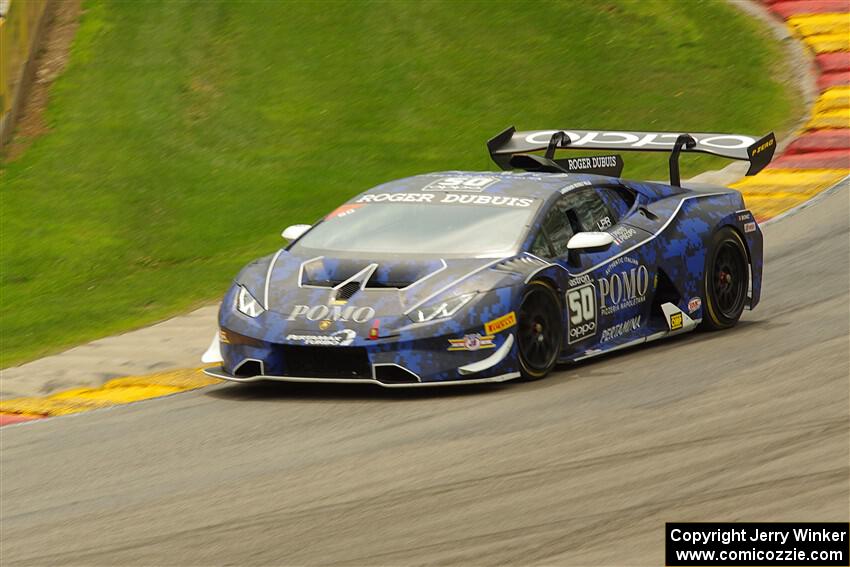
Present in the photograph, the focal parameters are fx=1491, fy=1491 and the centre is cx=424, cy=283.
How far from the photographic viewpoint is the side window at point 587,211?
9617mm

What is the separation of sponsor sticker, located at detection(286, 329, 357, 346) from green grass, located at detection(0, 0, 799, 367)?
178 inches

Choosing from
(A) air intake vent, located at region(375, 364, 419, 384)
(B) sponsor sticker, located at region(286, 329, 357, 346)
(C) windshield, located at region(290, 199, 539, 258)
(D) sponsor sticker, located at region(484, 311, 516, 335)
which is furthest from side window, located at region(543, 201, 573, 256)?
(B) sponsor sticker, located at region(286, 329, 357, 346)

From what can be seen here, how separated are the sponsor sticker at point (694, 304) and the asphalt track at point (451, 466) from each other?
16.5 inches

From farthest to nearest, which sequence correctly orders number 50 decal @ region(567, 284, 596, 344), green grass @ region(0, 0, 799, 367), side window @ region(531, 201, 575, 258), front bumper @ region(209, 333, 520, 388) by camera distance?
green grass @ region(0, 0, 799, 367)
side window @ region(531, 201, 575, 258)
number 50 decal @ region(567, 284, 596, 344)
front bumper @ region(209, 333, 520, 388)

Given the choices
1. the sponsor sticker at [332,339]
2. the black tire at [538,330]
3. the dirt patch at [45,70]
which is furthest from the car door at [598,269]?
the dirt patch at [45,70]

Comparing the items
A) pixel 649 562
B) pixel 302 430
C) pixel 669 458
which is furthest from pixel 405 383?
pixel 649 562

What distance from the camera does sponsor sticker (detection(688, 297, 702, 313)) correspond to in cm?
1004

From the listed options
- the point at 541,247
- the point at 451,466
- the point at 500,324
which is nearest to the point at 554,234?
the point at 541,247

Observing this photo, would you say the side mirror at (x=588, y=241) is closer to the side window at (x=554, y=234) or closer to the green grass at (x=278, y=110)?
the side window at (x=554, y=234)

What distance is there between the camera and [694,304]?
33.1 ft

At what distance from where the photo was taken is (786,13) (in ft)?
66.5

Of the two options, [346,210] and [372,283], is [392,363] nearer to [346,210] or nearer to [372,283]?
[372,283]

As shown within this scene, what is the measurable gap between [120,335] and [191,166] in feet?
17.5

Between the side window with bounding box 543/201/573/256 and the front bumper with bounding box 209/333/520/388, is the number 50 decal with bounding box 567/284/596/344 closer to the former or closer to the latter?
the side window with bounding box 543/201/573/256
